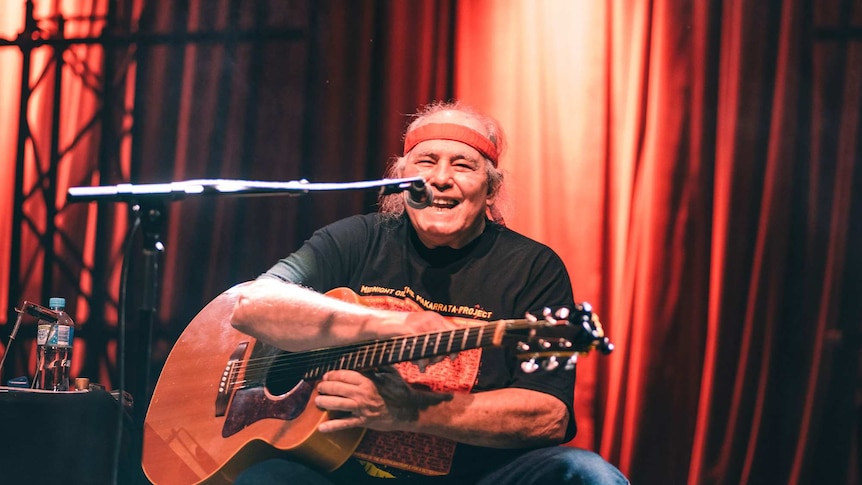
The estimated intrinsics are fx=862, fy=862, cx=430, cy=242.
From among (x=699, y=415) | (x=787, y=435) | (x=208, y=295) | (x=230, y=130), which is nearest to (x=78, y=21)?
(x=230, y=130)

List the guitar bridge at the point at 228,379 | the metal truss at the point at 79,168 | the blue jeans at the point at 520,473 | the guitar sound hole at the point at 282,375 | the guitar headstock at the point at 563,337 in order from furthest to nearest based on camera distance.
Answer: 1. the metal truss at the point at 79,168
2. the guitar bridge at the point at 228,379
3. the guitar sound hole at the point at 282,375
4. the blue jeans at the point at 520,473
5. the guitar headstock at the point at 563,337

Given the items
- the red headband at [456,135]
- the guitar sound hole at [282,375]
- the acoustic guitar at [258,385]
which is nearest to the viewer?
the acoustic guitar at [258,385]

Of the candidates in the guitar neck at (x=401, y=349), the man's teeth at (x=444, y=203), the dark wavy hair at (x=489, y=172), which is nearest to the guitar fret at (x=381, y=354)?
the guitar neck at (x=401, y=349)

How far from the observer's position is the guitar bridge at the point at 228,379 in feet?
9.12

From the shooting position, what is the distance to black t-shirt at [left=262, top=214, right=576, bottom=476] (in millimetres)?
2619

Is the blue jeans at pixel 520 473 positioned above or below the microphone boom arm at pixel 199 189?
below

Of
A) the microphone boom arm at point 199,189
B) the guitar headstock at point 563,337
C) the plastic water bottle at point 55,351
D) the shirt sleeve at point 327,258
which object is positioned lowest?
the plastic water bottle at point 55,351

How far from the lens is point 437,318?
2.40m

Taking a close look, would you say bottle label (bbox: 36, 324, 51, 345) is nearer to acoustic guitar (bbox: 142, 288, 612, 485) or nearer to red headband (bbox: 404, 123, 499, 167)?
acoustic guitar (bbox: 142, 288, 612, 485)

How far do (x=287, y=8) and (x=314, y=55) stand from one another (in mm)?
274

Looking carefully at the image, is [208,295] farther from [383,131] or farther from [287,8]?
[287,8]

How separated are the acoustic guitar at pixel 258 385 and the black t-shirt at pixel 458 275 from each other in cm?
16

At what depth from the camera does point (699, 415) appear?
335cm

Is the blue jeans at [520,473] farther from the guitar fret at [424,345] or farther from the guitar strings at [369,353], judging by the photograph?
the guitar fret at [424,345]
